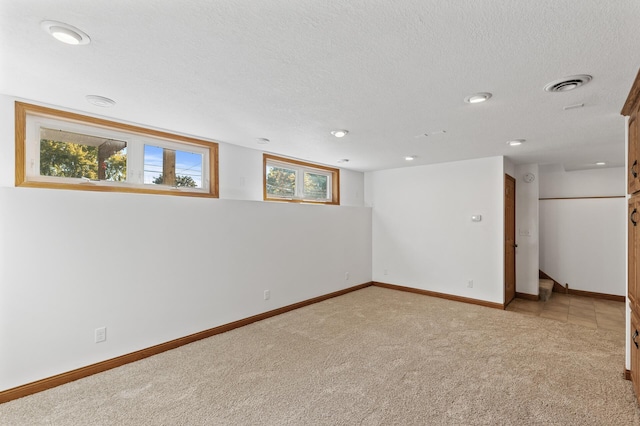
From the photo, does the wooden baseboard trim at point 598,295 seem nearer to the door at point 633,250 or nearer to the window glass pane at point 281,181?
the door at point 633,250

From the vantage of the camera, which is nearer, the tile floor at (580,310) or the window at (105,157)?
the window at (105,157)

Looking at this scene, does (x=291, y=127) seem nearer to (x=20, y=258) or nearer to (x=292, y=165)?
(x=292, y=165)

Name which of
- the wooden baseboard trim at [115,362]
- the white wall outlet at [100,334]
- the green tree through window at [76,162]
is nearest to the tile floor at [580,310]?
the wooden baseboard trim at [115,362]

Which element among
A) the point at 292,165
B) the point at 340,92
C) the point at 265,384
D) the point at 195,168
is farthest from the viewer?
the point at 292,165

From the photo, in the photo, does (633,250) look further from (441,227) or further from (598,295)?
(598,295)

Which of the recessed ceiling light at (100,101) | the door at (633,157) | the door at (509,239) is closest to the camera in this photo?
the door at (633,157)

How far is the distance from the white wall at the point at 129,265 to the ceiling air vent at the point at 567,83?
3133 millimetres

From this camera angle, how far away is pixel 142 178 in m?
3.10

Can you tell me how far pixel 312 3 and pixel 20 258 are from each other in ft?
9.05

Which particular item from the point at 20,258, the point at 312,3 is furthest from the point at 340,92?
the point at 20,258

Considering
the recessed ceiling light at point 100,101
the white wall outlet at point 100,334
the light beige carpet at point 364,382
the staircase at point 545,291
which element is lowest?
the light beige carpet at point 364,382

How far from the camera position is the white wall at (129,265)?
7.48ft

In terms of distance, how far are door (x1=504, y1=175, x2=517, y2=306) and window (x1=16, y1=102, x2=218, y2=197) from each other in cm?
426

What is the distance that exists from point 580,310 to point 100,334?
6.10 meters
